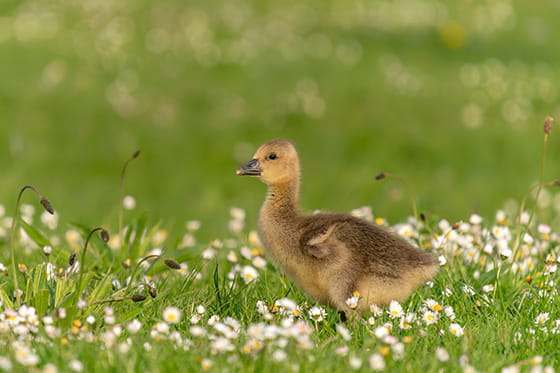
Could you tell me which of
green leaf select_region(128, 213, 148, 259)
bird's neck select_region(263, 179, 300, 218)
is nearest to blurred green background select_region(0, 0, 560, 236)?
green leaf select_region(128, 213, 148, 259)

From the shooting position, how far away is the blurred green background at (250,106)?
12195 millimetres

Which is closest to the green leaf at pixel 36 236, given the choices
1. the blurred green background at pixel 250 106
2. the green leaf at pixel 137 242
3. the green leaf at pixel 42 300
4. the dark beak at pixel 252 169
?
the green leaf at pixel 137 242

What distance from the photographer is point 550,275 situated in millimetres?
6375

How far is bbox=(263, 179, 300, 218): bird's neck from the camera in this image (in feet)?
20.2

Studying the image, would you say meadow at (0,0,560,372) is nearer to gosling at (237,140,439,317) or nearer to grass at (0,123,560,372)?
grass at (0,123,560,372)

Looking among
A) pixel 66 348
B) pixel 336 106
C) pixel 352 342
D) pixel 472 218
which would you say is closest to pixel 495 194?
pixel 336 106

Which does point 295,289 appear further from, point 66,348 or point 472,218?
point 66,348

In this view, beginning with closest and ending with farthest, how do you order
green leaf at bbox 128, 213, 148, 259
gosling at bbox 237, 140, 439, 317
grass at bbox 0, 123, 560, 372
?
1. grass at bbox 0, 123, 560, 372
2. gosling at bbox 237, 140, 439, 317
3. green leaf at bbox 128, 213, 148, 259

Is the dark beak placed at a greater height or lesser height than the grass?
greater

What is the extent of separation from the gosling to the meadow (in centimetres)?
22

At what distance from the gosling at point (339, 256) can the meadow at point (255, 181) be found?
0.71ft

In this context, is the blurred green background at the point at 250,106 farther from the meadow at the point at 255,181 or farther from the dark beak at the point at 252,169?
the dark beak at the point at 252,169

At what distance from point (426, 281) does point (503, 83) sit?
10.8m

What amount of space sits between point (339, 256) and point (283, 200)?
77 centimetres
